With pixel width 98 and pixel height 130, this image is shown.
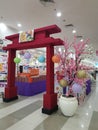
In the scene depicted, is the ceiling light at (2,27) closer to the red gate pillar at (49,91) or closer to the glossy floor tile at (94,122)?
the red gate pillar at (49,91)

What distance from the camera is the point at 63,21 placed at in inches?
287

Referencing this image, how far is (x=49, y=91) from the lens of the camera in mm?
3725

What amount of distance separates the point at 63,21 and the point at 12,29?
12.9ft

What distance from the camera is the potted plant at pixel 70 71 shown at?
3.40 meters

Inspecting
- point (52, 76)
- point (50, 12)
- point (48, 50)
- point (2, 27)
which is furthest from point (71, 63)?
point (2, 27)

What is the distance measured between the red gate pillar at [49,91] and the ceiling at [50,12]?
2667 mm

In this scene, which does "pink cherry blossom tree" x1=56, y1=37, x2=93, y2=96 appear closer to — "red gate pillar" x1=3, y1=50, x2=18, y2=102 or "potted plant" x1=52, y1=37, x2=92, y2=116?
"potted plant" x1=52, y1=37, x2=92, y2=116

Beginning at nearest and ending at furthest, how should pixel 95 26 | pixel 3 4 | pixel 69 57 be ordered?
1. pixel 69 57
2. pixel 3 4
3. pixel 95 26

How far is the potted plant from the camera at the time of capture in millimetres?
3396

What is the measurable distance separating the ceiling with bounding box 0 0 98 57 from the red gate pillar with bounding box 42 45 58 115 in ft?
8.75

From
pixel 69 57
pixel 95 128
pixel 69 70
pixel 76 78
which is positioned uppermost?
pixel 69 57

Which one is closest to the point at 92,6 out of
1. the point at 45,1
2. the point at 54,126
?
the point at 45,1

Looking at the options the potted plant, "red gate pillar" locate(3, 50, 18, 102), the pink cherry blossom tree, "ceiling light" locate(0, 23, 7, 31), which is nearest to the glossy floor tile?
the potted plant

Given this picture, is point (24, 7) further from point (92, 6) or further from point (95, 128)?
point (95, 128)
